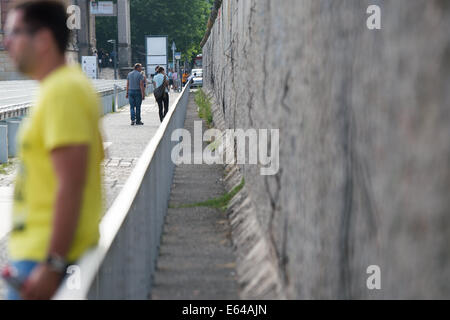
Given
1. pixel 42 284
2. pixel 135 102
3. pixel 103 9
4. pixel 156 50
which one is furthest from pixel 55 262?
pixel 103 9

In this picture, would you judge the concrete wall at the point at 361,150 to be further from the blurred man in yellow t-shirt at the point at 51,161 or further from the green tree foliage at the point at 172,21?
the green tree foliage at the point at 172,21

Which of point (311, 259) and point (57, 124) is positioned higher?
point (57, 124)

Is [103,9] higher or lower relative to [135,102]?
higher

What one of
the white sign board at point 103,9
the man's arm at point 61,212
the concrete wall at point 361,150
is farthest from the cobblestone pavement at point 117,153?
the white sign board at point 103,9

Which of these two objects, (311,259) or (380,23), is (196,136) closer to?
(311,259)

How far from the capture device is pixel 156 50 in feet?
144

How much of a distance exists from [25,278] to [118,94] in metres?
27.8

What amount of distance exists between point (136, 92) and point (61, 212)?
18.3 m

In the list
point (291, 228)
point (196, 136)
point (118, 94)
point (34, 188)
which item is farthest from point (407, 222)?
point (118, 94)

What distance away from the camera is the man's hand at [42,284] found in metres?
2.15

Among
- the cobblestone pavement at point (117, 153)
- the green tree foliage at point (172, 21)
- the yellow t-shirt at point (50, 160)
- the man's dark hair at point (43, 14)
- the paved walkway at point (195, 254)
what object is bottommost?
the cobblestone pavement at point (117, 153)

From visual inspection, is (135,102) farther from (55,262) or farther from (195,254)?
(55,262)

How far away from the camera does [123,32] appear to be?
7575 centimetres

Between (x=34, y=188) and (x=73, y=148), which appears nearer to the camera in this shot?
(x=73, y=148)
